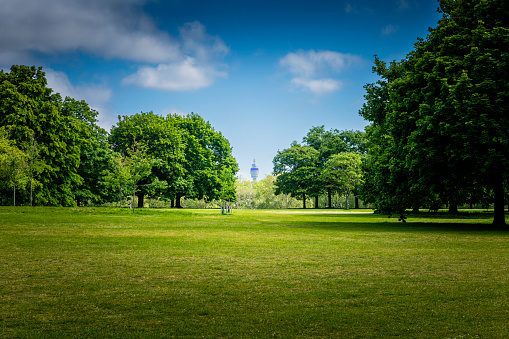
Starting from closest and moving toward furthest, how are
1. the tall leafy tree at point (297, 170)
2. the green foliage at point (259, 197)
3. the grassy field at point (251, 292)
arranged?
1. the grassy field at point (251, 292)
2. the tall leafy tree at point (297, 170)
3. the green foliage at point (259, 197)

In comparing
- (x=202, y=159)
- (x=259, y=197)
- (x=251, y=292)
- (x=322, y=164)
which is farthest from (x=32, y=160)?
(x=259, y=197)

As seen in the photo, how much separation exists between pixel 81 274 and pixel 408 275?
7971 millimetres

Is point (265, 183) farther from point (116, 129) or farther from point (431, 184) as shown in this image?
point (431, 184)

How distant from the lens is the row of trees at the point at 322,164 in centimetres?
8190

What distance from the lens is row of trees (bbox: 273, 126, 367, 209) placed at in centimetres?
8190

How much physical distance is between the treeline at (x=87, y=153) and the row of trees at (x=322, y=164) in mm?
20451

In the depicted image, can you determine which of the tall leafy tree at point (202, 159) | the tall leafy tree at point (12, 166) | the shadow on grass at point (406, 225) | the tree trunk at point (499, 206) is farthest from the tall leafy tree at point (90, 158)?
the tree trunk at point (499, 206)

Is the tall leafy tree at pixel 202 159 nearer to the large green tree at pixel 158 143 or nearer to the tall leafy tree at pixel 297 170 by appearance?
the large green tree at pixel 158 143

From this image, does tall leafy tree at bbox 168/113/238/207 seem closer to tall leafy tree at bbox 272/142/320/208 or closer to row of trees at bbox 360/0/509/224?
tall leafy tree at bbox 272/142/320/208

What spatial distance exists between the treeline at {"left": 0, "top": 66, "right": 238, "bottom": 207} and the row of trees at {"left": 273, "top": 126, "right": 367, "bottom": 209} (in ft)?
67.1

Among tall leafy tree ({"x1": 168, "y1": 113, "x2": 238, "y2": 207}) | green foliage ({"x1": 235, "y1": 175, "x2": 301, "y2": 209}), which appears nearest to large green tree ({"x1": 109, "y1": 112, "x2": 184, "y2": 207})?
tall leafy tree ({"x1": 168, "y1": 113, "x2": 238, "y2": 207})

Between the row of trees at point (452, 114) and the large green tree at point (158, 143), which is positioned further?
the large green tree at point (158, 143)

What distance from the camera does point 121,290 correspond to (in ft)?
26.7

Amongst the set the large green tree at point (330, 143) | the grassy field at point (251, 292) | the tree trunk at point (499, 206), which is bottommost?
the grassy field at point (251, 292)
